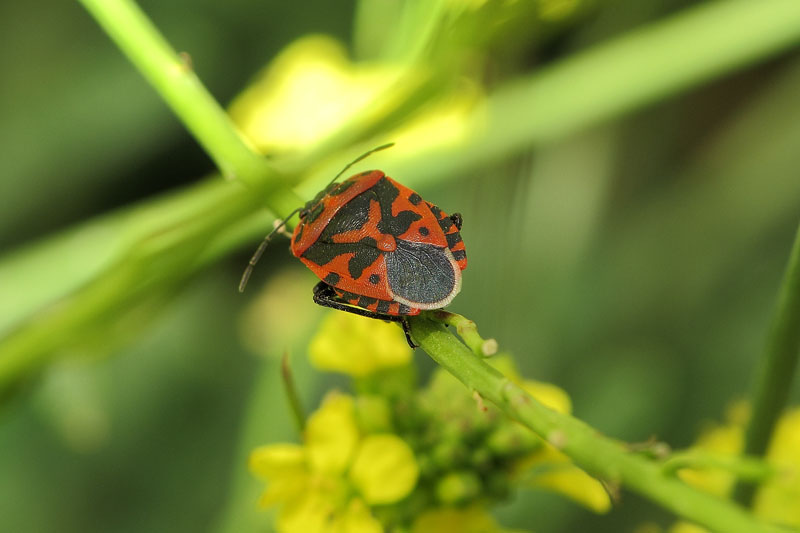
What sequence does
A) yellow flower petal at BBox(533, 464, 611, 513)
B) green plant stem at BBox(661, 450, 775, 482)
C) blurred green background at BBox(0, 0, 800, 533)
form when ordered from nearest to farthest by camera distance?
green plant stem at BBox(661, 450, 775, 482) → yellow flower petal at BBox(533, 464, 611, 513) → blurred green background at BBox(0, 0, 800, 533)

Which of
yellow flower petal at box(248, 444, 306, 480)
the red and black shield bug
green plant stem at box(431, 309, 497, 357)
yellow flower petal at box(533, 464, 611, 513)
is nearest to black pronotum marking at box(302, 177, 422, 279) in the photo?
the red and black shield bug

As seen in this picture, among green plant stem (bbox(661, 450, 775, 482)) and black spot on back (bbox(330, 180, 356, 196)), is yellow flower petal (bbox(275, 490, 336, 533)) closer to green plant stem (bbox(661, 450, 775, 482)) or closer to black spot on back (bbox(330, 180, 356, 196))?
black spot on back (bbox(330, 180, 356, 196))

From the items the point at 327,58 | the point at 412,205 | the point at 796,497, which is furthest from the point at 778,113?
the point at 412,205

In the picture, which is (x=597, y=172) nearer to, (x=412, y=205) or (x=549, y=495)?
(x=549, y=495)

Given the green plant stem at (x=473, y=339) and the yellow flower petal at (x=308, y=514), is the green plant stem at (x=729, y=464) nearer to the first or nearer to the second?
the green plant stem at (x=473, y=339)

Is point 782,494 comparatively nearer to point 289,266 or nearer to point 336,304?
point 336,304

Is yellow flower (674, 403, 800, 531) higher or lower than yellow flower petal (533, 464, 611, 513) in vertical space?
higher
